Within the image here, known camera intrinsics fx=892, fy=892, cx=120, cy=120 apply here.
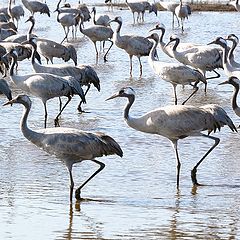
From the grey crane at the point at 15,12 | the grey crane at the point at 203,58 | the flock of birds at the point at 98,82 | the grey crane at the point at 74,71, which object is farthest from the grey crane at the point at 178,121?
the grey crane at the point at 15,12

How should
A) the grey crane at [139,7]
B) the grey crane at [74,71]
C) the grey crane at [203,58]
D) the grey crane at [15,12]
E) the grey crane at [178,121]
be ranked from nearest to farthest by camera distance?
the grey crane at [178,121], the grey crane at [74,71], the grey crane at [203,58], the grey crane at [15,12], the grey crane at [139,7]

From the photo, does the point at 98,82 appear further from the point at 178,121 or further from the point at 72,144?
the point at 72,144

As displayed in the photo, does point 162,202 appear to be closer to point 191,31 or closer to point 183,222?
point 183,222

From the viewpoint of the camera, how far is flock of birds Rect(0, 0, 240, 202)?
9.30 meters

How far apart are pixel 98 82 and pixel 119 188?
17.5 ft

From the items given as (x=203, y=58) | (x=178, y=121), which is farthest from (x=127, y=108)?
(x=203, y=58)

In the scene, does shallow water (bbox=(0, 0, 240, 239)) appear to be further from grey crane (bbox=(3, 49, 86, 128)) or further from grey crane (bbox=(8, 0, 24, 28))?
grey crane (bbox=(8, 0, 24, 28))

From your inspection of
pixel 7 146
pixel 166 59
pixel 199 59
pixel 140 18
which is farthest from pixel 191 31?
pixel 7 146

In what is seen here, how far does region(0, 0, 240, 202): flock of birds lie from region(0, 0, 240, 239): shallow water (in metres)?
0.31

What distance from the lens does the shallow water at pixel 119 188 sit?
824 centimetres

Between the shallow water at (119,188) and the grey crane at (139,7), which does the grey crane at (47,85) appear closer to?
the shallow water at (119,188)

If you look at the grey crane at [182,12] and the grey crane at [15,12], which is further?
the grey crane at [182,12]

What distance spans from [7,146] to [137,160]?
73.6 inches

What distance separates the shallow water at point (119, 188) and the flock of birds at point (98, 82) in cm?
31
